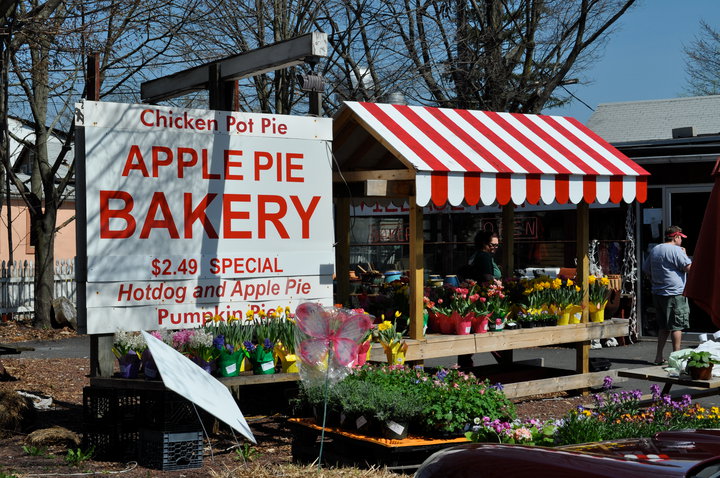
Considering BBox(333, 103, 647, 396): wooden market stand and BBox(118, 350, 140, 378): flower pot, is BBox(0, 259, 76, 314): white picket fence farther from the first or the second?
BBox(118, 350, 140, 378): flower pot

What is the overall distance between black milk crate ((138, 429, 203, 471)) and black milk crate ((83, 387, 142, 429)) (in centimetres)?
47

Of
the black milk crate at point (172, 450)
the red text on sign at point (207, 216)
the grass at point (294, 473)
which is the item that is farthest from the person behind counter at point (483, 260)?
the grass at point (294, 473)

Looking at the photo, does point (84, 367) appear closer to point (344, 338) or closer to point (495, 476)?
point (344, 338)

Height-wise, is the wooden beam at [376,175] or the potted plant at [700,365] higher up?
the wooden beam at [376,175]

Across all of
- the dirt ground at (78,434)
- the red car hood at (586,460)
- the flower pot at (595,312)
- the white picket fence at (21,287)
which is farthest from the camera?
the white picket fence at (21,287)

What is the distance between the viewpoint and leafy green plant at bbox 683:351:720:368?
29.2 feet

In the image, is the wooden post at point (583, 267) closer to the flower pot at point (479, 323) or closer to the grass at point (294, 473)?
the flower pot at point (479, 323)

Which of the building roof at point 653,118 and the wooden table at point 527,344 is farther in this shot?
the building roof at point 653,118

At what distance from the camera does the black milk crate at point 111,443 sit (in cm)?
746

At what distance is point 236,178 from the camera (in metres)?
8.82

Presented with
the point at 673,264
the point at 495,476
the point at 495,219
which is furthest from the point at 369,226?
the point at 495,476

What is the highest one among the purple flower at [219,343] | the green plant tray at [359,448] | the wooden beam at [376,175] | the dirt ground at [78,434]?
the wooden beam at [376,175]

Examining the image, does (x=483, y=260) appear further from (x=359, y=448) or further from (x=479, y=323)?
(x=359, y=448)

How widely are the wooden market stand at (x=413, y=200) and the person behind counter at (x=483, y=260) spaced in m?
1.11
